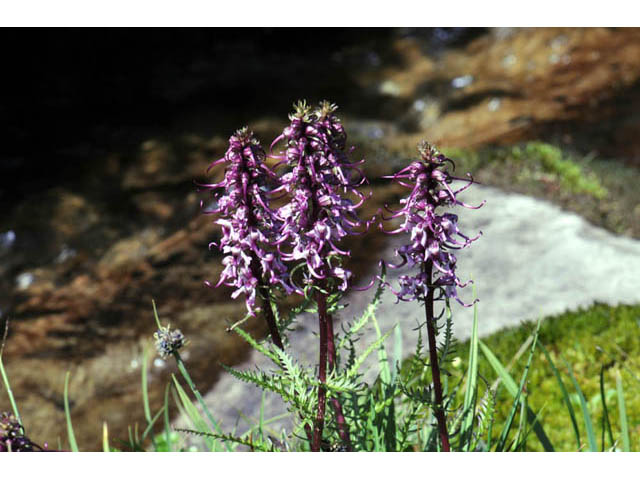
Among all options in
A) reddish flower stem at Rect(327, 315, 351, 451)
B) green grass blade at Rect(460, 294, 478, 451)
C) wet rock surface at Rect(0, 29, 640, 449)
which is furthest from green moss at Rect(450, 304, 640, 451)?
reddish flower stem at Rect(327, 315, 351, 451)

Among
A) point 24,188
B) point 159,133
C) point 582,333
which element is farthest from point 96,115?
point 582,333

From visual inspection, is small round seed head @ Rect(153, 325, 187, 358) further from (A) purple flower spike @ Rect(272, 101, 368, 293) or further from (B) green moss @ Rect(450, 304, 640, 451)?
(B) green moss @ Rect(450, 304, 640, 451)

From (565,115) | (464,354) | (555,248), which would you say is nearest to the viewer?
(464,354)

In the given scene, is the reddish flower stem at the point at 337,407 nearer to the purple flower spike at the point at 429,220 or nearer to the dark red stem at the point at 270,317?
the dark red stem at the point at 270,317

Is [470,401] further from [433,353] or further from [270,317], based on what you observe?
[270,317]
